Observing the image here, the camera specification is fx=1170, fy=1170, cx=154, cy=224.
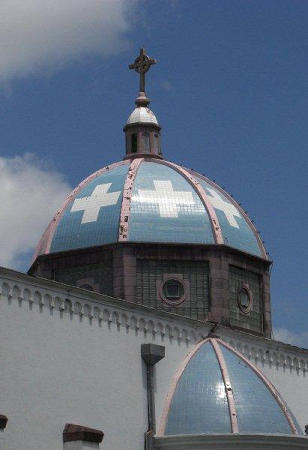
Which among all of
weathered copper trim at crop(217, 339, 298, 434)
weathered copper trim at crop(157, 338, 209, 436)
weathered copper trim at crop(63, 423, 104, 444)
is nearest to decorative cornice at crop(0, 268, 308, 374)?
weathered copper trim at crop(157, 338, 209, 436)

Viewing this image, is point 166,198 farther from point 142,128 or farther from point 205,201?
point 142,128

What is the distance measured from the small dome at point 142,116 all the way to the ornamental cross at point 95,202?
485 centimetres

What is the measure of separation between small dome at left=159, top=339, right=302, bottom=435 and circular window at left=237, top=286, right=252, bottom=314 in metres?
4.82

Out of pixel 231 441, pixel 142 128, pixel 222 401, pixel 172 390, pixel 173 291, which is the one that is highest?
pixel 142 128

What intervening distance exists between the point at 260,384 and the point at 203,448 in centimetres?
378

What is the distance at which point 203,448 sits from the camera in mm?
35938

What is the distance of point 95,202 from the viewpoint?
44688mm

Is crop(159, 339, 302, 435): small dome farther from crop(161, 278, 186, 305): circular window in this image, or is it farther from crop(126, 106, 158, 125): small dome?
crop(126, 106, 158, 125): small dome

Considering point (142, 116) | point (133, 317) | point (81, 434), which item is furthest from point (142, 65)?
point (81, 434)

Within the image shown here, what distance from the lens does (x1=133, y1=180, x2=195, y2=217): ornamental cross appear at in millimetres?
43844

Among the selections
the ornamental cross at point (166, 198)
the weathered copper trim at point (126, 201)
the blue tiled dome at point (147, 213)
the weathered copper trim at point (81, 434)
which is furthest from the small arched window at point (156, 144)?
the weathered copper trim at point (81, 434)

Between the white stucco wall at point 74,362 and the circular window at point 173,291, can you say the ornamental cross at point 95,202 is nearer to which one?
the circular window at point 173,291

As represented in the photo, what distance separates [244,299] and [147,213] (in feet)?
16.8

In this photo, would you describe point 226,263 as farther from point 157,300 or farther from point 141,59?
point 141,59
